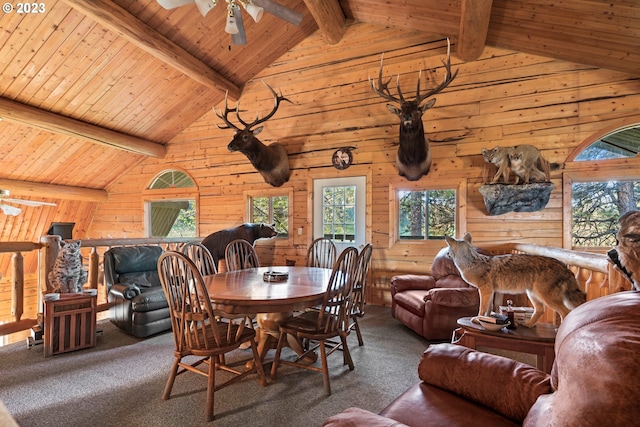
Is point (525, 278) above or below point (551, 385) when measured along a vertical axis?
above

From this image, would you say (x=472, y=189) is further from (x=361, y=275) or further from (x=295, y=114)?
(x=295, y=114)

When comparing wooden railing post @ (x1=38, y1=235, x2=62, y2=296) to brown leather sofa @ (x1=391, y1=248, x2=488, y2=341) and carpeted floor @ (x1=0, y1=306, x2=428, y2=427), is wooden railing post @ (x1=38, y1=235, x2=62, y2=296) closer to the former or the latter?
carpeted floor @ (x1=0, y1=306, x2=428, y2=427)

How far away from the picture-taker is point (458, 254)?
2301 mm

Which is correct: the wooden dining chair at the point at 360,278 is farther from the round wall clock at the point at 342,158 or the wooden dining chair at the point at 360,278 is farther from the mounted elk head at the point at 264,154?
the mounted elk head at the point at 264,154

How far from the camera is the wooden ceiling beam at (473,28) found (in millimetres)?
3271

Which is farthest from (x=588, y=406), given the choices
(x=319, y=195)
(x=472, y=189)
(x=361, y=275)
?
(x=319, y=195)

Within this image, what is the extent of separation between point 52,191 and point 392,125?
22.8 feet

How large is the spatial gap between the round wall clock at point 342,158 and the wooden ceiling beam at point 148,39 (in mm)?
2443

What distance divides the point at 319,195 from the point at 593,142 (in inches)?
148

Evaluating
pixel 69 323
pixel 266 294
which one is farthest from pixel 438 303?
pixel 69 323

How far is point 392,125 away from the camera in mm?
4914

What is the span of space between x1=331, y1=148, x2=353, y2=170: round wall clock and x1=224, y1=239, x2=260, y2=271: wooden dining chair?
6.98ft

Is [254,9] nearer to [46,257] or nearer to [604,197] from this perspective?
[46,257]

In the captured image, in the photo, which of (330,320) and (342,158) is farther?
(342,158)
